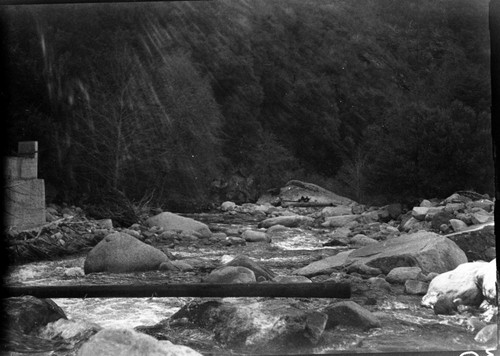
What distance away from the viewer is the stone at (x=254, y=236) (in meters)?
4.44

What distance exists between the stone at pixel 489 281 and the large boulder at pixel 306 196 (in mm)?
849

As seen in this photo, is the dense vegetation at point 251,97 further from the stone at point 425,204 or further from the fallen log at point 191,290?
the fallen log at point 191,290

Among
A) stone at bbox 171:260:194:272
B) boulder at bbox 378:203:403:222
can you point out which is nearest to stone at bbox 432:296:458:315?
boulder at bbox 378:203:403:222

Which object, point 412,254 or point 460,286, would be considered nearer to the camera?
point 460,286

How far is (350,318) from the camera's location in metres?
4.21

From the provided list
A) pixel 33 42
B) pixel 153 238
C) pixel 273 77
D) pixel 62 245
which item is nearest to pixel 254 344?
pixel 153 238

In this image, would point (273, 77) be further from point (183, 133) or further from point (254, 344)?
point (254, 344)

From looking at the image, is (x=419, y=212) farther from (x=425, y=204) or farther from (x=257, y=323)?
(x=257, y=323)

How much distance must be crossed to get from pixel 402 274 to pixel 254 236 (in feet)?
2.92

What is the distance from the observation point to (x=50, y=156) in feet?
14.6

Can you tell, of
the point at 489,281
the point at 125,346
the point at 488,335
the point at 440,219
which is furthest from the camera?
the point at 440,219

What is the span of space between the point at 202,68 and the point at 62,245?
4.41 feet

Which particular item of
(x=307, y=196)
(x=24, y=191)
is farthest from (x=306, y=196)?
(x=24, y=191)

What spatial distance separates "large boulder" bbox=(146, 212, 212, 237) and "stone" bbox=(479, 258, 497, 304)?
1.58 m
